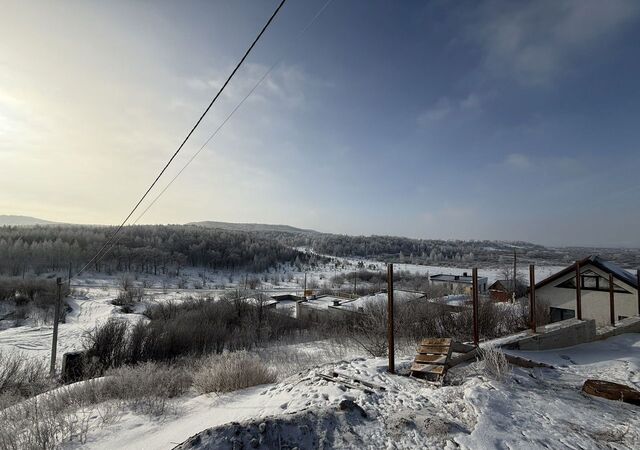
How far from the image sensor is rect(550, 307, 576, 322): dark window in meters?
20.7

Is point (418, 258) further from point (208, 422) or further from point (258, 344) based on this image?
point (208, 422)

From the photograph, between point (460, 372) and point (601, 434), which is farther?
point (460, 372)

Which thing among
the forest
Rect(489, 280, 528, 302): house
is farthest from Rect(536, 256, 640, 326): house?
the forest

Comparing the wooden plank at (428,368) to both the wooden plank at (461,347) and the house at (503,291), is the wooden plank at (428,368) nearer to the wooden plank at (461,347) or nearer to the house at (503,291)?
the wooden plank at (461,347)

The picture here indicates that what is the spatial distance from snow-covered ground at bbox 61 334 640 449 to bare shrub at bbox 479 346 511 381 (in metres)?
0.12

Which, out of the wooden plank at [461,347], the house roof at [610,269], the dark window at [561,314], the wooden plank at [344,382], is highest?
the house roof at [610,269]

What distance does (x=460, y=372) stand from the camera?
21.6ft

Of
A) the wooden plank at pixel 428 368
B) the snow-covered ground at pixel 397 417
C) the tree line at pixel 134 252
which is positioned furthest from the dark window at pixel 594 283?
the tree line at pixel 134 252

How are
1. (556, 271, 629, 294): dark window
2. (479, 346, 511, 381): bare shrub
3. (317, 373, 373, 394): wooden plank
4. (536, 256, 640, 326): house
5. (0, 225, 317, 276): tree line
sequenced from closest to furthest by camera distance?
1. (317, 373, 373, 394): wooden plank
2. (479, 346, 511, 381): bare shrub
3. (536, 256, 640, 326): house
4. (556, 271, 629, 294): dark window
5. (0, 225, 317, 276): tree line

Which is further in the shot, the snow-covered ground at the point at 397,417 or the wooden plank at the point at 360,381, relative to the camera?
the wooden plank at the point at 360,381

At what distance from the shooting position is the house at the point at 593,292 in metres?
18.5

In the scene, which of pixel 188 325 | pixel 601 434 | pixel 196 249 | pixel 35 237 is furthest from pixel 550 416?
pixel 35 237

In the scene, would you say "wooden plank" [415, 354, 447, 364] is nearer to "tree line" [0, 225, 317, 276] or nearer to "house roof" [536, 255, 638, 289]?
"house roof" [536, 255, 638, 289]

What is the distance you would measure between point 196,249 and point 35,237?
4478 cm
